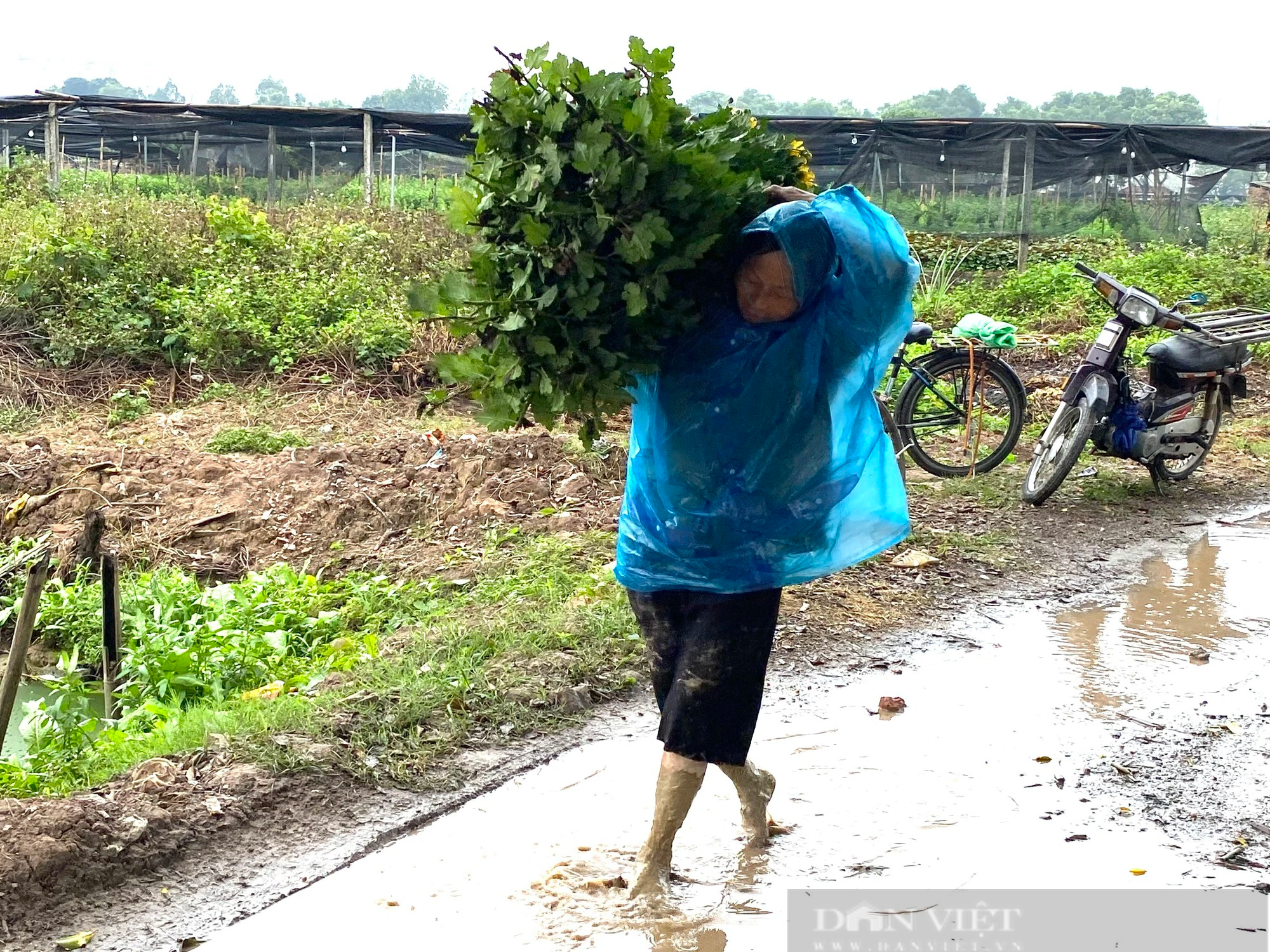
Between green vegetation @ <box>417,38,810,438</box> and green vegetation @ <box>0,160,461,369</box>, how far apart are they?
7.41m

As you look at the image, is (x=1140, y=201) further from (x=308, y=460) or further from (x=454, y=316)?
(x=454, y=316)

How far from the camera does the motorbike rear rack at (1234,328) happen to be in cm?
727

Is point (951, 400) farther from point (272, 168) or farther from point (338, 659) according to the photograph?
point (272, 168)

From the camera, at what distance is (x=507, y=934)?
2.96 meters

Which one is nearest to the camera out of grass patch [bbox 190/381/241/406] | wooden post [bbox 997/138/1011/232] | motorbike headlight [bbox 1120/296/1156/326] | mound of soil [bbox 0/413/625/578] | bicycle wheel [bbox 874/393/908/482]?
mound of soil [bbox 0/413/625/578]

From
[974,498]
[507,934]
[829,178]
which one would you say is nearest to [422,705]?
[507,934]

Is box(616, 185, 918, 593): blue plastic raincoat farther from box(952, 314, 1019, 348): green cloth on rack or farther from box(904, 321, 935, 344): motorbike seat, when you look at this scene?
box(952, 314, 1019, 348): green cloth on rack

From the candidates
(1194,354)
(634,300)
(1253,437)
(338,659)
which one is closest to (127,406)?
(338,659)

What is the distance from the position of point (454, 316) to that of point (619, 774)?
1.71 metres

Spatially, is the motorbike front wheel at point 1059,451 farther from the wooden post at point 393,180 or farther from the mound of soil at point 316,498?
the wooden post at point 393,180

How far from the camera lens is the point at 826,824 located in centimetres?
354

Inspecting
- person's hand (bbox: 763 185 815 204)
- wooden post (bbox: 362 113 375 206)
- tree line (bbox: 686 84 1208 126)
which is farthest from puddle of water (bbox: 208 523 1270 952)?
tree line (bbox: 686 84 1208 126)

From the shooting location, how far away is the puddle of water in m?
3.03

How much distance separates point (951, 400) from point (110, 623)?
538 cm
